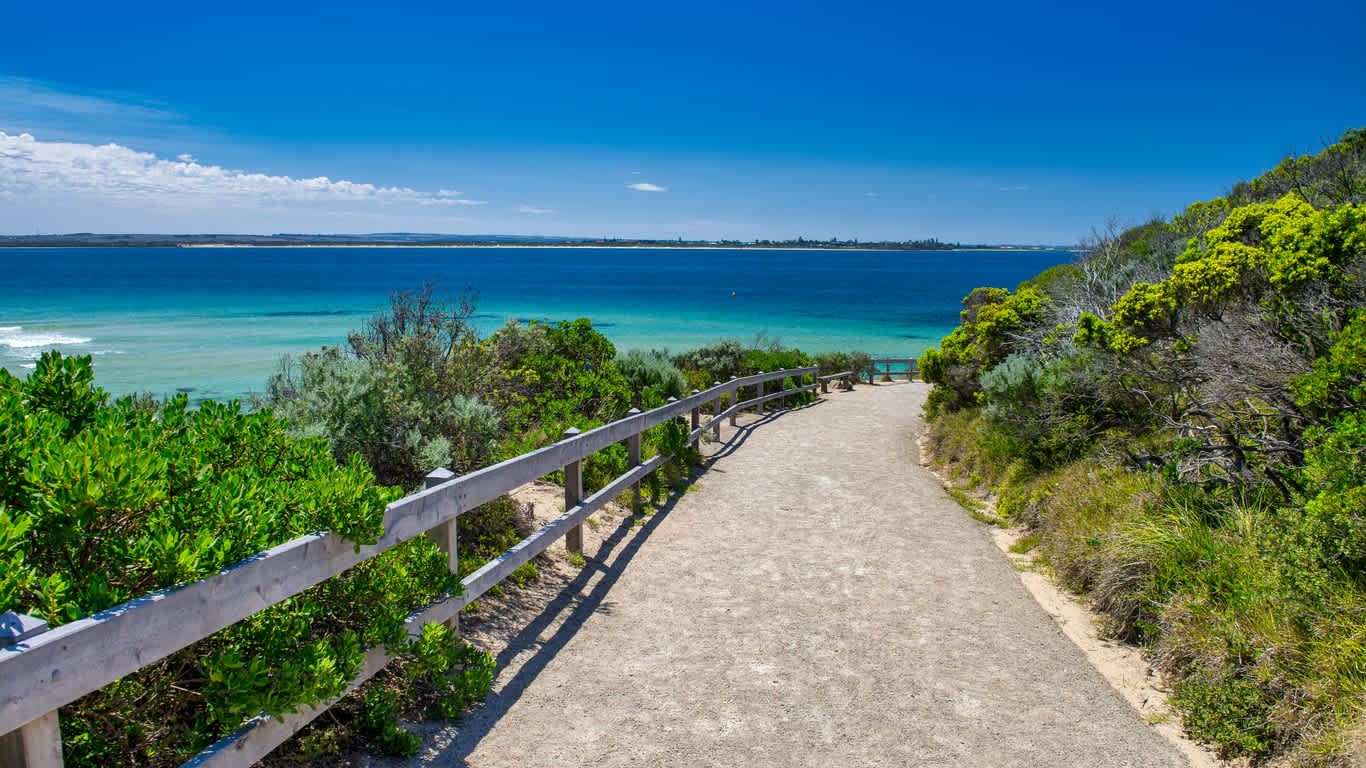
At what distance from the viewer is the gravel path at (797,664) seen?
12.4 feet

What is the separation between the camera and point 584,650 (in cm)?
484

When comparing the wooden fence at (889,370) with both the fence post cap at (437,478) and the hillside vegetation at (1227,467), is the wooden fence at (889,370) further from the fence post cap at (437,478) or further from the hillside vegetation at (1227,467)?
the fence post cap at (437,478)

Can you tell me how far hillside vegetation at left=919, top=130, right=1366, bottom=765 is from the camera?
156 inches

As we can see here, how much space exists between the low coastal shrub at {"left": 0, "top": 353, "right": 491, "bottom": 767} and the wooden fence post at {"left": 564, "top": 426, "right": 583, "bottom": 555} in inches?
107

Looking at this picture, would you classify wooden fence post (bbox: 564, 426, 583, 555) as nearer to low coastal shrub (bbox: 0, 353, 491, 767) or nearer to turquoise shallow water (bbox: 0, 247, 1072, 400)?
low coastal shrub (bbox: 0, 353, 491, 767)

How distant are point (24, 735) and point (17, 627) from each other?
11.0 inches

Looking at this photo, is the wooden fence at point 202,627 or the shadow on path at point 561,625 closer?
the wooden fence at point 202,627

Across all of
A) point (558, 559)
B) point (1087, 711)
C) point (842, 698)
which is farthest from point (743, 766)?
point (558, 559)

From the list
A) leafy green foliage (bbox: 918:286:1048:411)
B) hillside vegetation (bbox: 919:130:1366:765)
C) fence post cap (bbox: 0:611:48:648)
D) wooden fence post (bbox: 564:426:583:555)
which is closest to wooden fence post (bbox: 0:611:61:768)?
fence post cap (bbox: 0:611:48:648)

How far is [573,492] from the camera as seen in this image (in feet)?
21.0

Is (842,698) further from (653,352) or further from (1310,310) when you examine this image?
(653,352)

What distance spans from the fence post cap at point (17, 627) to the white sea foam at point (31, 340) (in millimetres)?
32287

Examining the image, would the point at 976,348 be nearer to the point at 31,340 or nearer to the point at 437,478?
the point at 437,478

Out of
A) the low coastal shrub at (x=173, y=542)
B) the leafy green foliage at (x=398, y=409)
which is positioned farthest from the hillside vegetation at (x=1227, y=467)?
the leafy green foliage at (x=398, y=409)
